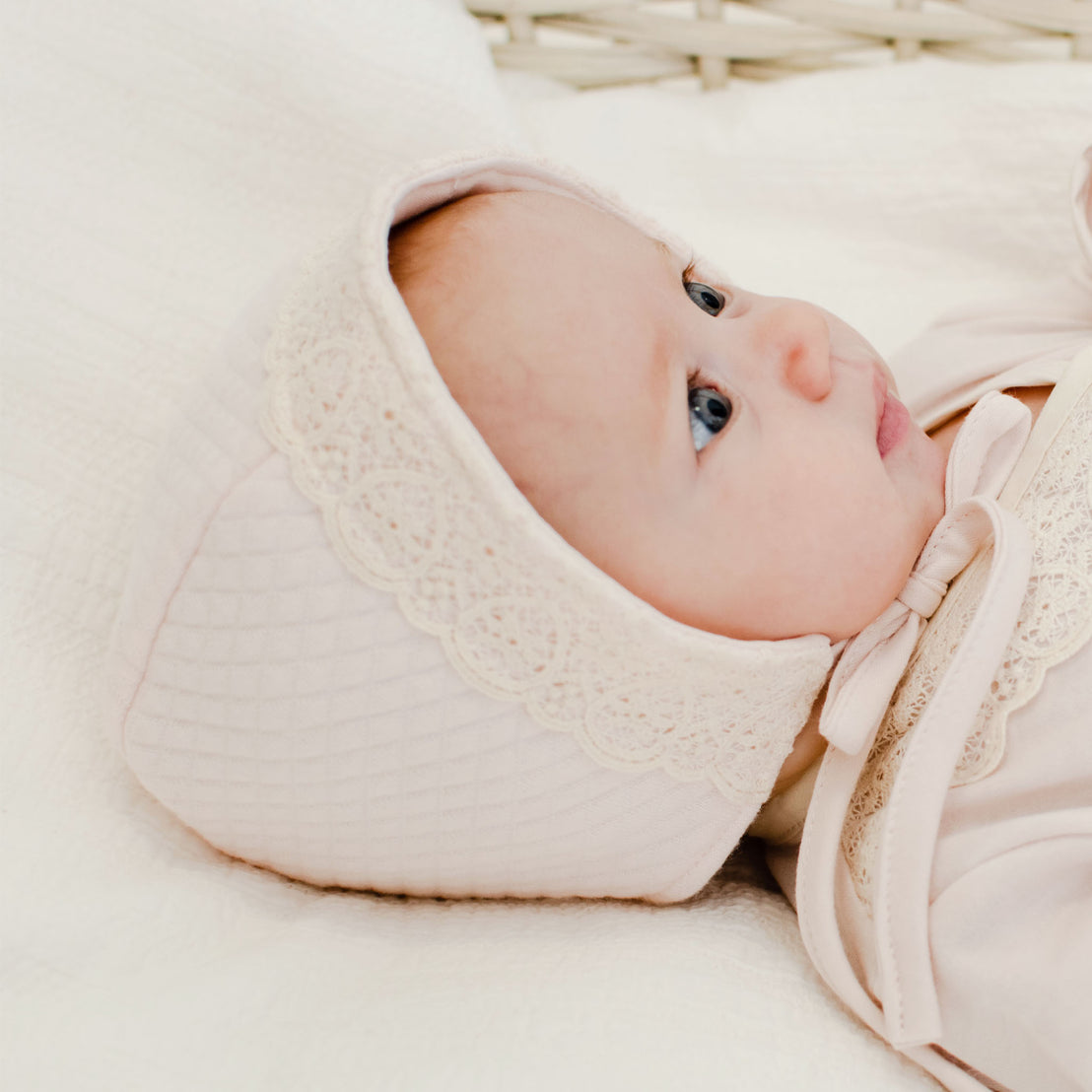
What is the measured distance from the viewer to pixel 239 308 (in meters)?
1.12

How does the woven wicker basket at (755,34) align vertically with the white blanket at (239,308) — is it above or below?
above

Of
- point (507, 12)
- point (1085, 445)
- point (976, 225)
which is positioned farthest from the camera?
point (507, 12)

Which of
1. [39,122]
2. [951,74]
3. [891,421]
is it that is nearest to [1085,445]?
[891,421]

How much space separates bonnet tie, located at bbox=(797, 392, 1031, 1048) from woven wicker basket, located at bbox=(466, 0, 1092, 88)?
691 millimetres

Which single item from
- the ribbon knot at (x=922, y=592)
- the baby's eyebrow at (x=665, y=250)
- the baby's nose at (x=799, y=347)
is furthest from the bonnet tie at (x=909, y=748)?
the baby's eyebrow at (x=665, y=250)

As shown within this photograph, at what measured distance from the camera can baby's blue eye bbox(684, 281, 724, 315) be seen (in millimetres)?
837

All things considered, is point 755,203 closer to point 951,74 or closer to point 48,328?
point 951,74

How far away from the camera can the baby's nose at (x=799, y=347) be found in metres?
0.78

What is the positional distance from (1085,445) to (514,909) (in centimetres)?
54

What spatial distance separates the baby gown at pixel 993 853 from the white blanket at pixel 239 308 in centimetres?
5

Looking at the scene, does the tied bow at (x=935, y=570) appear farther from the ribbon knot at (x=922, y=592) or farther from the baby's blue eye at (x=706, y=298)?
the baby's blue eye at (x=706, y=298)

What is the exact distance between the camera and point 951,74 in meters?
1.25

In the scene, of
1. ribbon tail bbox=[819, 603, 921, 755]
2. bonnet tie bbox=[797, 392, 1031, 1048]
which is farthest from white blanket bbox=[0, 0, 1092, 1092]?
ribbon tail bbox=[819, 603, 921, 755]

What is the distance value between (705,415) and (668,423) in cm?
4
